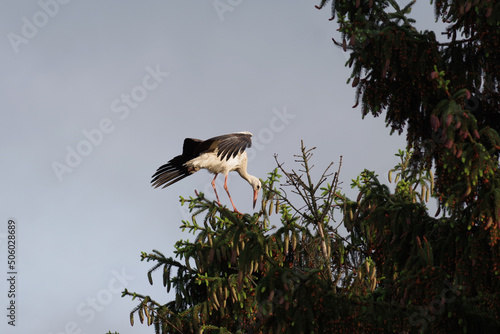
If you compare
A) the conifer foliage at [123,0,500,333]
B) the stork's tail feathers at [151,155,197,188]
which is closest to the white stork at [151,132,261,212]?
the stork's tail feathers at [151,155,197,188]

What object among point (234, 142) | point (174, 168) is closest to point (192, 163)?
point (174, 168)

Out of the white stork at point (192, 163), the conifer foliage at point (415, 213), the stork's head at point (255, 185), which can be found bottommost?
the conifer foliage at point (415, 213)

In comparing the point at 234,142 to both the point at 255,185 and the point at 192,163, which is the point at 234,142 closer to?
the point at 192,163

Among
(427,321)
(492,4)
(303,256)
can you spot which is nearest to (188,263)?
(303,256)

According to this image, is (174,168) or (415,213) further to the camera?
(174,168)

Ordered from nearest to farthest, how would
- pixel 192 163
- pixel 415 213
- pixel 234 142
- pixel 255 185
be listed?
pixel 415 213 → pixel 234 142 → pixel 192 163 → pixel 255 185

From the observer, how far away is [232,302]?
1005 cm

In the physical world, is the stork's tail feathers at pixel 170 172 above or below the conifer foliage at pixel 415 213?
above

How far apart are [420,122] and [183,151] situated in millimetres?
7916

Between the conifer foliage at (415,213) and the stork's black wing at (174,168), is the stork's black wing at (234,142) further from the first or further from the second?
the conifer foliage at (415,213)

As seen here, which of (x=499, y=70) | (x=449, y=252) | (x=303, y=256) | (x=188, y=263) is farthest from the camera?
(x=188, y=263)

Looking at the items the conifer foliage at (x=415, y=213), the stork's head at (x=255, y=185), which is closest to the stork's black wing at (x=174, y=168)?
the stork's head at (x=255, y=185)

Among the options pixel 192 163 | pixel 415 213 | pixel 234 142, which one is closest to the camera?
pixel 415 213

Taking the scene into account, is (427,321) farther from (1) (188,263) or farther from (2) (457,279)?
(1) (188,263)
